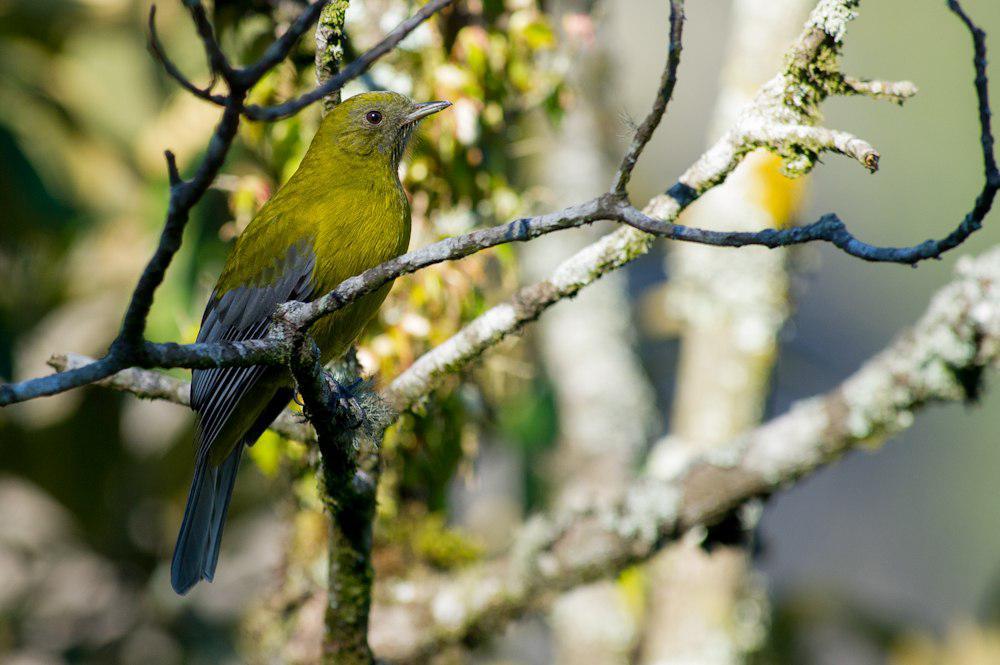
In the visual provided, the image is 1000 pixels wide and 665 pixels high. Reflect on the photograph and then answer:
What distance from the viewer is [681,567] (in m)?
4.94

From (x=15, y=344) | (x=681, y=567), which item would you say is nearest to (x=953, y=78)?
(x=681, y=567)

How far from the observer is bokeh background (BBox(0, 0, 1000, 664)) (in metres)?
4.05

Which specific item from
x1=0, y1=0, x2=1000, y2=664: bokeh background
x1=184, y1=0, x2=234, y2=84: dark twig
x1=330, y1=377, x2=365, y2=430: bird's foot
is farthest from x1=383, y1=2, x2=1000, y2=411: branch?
x1=184, y1=0, x2=234, y2=84: dark twig

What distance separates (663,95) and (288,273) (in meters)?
1.39

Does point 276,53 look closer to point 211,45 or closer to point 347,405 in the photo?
point 211,45

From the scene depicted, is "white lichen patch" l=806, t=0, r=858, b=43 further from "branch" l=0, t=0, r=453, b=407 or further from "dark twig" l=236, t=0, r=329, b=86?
"dark twig" l=236, t=0, r=329, b=86

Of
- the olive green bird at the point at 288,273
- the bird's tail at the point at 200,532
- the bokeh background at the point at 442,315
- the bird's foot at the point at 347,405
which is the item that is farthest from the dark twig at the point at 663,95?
the bird's tail at the point at 200,532

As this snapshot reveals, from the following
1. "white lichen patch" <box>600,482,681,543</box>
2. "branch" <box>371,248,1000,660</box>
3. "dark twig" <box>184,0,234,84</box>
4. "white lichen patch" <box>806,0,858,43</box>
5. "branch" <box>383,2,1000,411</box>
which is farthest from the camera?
"white lichen patch" <box>600,482,681,543</box>

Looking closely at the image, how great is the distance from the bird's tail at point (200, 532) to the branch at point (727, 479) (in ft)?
3.52

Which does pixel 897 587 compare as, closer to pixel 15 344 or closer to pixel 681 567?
pixel 681 567

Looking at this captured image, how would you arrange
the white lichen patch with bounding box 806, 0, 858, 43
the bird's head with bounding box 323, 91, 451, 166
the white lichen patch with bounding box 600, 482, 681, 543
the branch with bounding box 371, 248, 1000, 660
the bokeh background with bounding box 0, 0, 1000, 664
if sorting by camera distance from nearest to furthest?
the white lichen patch with bounding box 806, 0, 858, 43 → the bird's head with bounding box 323, 91, 451, 166 → the branch with bounding box 371, 248, 1000, 660 → the white lichen patch with bounding box 600, 482, 681, 543 → the bokeh background with bounding box 0, 0, 1000, 664

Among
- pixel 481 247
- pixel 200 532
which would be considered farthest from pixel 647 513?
pixel 481 247

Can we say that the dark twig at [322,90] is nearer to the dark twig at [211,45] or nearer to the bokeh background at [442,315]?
the dark twig at [211,45]

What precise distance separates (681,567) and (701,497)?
106 centimetres
